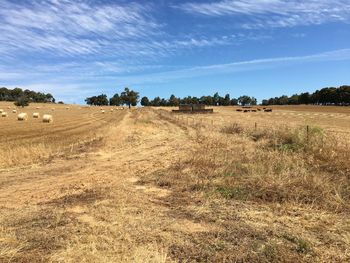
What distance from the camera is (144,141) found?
2458 centimetres

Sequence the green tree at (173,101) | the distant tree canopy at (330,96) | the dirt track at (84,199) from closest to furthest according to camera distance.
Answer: the dirt track at (84,199), the distant tree canopy at (330,96), the green tree at (173,101)

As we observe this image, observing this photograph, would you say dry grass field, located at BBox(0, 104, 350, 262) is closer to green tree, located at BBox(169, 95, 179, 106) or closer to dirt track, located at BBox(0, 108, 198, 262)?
dirt track, located at BBox(0, 108, 198, 262)

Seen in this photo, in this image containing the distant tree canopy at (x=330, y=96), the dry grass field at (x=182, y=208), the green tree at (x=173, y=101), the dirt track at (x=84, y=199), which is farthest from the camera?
the green tree at (x=173, y=101)

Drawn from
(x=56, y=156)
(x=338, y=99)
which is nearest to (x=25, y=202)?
(x=56, y=156)

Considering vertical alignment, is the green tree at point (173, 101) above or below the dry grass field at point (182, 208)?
below

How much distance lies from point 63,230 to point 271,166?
7021 millimetres

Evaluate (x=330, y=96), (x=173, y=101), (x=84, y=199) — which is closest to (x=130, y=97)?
(x=173, y=101)

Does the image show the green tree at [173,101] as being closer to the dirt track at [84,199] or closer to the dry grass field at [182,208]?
the dirt track at [84,199]

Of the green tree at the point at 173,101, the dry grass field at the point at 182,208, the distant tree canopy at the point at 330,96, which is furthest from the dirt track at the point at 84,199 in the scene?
the green tree at the point at 173,101

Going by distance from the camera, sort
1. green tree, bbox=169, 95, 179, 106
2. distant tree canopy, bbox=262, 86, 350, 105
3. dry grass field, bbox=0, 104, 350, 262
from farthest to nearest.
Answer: green tree, bbox=169, 95, 179, 106 → distant tree canopy, bbox=262, 86, 350, 105 → dry grass field, bbox=0, 104, 350, 262

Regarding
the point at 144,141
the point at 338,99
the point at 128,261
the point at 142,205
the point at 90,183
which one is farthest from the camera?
the point at 338,99

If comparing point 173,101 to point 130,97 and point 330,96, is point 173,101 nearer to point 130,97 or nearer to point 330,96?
point 130,97

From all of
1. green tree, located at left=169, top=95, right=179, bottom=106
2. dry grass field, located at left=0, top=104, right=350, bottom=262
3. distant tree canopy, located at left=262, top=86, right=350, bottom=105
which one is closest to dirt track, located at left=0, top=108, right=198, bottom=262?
dry grass field, located at left=0, top=104, right=350, bottom=262

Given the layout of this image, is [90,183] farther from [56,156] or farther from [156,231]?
[56,156]
